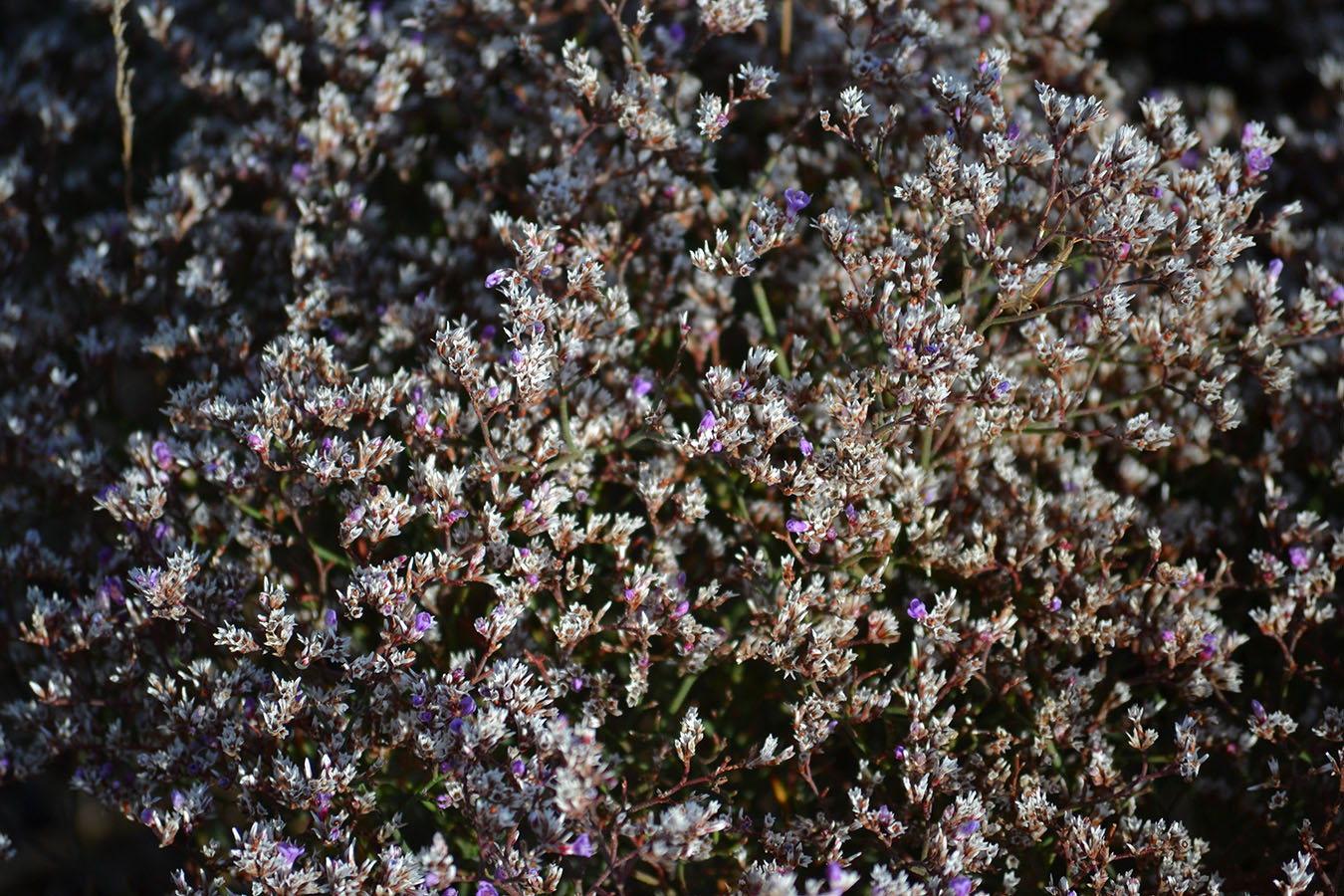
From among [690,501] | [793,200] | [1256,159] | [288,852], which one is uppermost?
[793,200]

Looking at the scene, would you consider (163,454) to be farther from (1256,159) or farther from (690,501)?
(1256,159)

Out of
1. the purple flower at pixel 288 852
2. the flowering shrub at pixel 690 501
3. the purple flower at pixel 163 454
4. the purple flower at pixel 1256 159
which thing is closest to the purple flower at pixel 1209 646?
the flowering shrub at pixel 690 501

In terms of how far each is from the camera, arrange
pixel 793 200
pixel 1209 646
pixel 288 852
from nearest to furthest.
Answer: pixel 288 852
pixel 793 200
pixel 1209 646

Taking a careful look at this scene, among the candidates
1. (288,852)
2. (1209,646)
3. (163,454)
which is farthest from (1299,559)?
(163,454)

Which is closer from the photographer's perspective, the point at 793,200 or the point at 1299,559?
the point at 793,200

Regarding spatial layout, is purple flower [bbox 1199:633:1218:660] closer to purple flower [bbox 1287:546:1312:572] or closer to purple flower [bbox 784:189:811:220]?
purple flower [bbox 1287:546:1312:572]

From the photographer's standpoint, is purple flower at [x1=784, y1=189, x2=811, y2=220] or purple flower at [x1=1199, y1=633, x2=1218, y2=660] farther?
purple flower at [x1=1199, y1=633, x2=1218, y2=660]

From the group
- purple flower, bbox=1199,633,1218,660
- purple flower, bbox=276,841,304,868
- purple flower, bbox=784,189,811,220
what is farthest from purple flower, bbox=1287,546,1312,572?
purple flower, bbox=276,841,304,868

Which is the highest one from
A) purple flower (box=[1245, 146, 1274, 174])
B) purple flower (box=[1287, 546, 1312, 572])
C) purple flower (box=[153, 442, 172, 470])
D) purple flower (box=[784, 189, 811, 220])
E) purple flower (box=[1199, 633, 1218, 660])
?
purple flower (box=[153, 442, 172, 470])

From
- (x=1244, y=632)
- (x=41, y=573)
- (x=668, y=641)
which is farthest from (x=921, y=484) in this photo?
(x=41, y=573)
